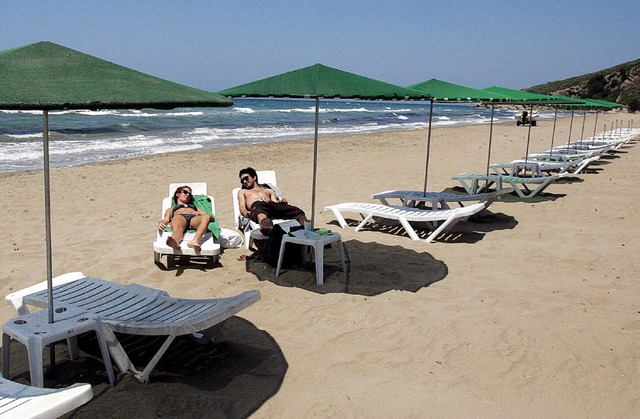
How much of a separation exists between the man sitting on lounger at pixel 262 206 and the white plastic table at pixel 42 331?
2.55 meters

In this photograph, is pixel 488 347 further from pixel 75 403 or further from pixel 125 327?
pixel 75 403

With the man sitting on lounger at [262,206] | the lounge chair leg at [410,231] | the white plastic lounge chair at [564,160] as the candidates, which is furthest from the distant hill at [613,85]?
the man sitting on lounger at [262,206]

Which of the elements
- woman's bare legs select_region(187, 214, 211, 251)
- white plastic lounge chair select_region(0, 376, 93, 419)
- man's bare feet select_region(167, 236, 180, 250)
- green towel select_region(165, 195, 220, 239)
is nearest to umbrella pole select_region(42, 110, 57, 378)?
white plastic lounge chair select_region(0, 376, 93, 419)

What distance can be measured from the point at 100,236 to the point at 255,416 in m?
4.34

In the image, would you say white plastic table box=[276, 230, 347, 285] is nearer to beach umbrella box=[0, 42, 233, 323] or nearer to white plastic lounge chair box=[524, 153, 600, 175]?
beach umbrella box=[0, 42, 233, 323]

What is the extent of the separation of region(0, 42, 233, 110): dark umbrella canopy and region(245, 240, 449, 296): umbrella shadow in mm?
2328

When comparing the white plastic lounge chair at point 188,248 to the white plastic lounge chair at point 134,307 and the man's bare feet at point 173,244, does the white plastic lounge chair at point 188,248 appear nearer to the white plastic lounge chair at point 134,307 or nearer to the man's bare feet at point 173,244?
the man's bare feet at point 173,244

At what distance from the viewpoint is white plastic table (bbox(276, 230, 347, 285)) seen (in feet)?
16.0

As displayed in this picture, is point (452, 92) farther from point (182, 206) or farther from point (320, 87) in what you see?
point (182, 206)

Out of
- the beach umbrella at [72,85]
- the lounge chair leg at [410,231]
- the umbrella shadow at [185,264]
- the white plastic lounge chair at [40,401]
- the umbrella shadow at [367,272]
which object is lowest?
the umbrella shadow at [185,264]

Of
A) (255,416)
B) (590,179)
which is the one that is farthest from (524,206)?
(255,416)

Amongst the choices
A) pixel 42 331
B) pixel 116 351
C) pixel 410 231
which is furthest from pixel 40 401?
pixel 410 231

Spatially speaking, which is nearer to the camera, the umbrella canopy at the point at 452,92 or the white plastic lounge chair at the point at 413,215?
the white plastic lounge chair at the point at 413,215

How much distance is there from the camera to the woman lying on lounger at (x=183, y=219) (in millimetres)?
5261
